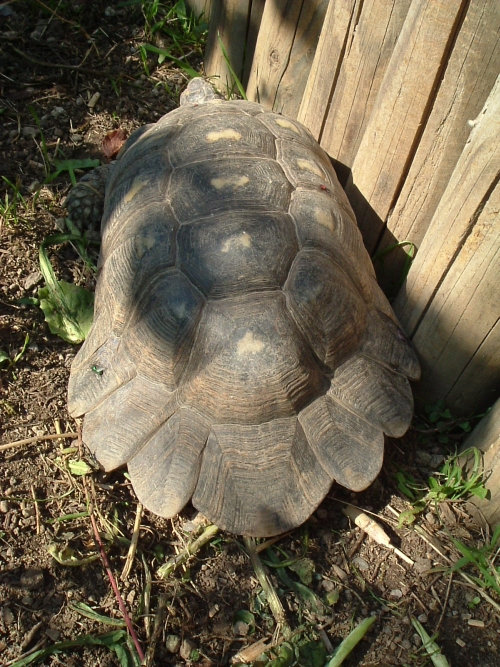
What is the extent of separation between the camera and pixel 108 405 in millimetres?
2359

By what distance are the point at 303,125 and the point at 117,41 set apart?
68.7 inches

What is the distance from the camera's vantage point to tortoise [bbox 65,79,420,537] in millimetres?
2133

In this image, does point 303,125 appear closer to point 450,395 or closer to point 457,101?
point 457,101

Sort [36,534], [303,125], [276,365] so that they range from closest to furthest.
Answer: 1. [276,365]
2. [36,534]
3. [303,125]

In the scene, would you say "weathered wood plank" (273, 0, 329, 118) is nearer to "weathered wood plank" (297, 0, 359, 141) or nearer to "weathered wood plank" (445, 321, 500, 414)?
"weathered wood plank" (297, 0, 359, 141)

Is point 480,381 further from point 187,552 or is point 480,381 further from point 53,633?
point 53,633

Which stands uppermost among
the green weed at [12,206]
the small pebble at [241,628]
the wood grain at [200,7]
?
the wood grain at [200,7]

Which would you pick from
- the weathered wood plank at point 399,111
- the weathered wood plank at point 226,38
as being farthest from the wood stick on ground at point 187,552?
the weathered wood plank at point 226,38

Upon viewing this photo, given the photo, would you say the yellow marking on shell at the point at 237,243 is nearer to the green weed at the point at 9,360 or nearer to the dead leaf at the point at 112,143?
the green weed at the point at 9,360

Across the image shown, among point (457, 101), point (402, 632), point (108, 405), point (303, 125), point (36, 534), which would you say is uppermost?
point (457, 101)

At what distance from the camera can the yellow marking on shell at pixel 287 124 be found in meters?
2.68

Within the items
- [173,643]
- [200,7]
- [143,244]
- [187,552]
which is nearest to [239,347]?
[143,244]

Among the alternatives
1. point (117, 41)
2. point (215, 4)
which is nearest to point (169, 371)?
point (215, 4)

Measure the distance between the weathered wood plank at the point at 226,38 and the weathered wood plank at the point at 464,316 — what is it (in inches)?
78.3
